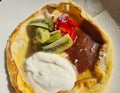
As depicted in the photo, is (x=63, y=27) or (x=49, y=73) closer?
(x=49, y=73)

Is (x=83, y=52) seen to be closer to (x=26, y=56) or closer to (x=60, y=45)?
(x=60, y=45)

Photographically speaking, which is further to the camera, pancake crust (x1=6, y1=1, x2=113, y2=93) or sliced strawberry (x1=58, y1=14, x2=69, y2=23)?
sliced strawberry (x1=58, y1=14, x2=69, y2=23)

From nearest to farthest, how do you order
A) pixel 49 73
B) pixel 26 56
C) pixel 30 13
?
pixel 49 73
pixel 26 56
pixel 30 13

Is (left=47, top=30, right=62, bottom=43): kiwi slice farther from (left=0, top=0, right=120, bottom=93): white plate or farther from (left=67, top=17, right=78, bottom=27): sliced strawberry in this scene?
(left=0, top=0, right=120, bottom=93): white plate

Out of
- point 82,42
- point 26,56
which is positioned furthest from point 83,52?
point 26,56

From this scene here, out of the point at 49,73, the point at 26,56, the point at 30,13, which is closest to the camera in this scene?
the point at 49,73

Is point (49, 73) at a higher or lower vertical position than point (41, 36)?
lower

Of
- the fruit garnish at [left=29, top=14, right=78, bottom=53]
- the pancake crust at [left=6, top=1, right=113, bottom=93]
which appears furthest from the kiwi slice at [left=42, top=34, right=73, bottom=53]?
the pancake crust at [left=6, top=1, right=113, bottom=93]

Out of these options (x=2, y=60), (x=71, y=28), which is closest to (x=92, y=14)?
(x=71, y=28)
